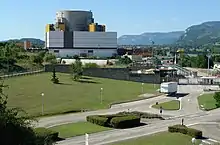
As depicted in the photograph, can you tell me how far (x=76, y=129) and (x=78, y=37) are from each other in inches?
5155

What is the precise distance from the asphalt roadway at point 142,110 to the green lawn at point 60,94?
8.66 ft

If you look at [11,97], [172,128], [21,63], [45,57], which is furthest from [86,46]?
[172,128]

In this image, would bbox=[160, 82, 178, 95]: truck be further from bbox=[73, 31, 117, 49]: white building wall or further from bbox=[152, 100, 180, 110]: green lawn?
bbox=[73, 31, 117, 49]: white building wall

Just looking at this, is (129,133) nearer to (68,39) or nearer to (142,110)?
(142,110)

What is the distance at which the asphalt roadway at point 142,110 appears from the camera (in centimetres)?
3540

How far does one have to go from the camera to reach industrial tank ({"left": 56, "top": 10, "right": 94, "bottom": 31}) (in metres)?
174

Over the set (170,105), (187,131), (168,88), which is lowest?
(170,105)

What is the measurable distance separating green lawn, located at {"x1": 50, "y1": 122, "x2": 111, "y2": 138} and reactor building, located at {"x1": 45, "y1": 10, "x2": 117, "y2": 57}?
400 feet

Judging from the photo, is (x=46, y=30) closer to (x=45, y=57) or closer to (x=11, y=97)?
(x=45, y=57)

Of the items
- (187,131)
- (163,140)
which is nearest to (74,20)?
(187,131)

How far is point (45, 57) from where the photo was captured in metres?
111

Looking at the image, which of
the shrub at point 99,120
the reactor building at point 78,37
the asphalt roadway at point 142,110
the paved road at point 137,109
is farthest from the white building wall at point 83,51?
the shrub at point 99,120

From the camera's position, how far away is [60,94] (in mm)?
61375

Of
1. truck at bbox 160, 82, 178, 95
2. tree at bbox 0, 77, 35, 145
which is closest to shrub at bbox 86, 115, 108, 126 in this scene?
tree at bbox 0, 77, 35, 145
